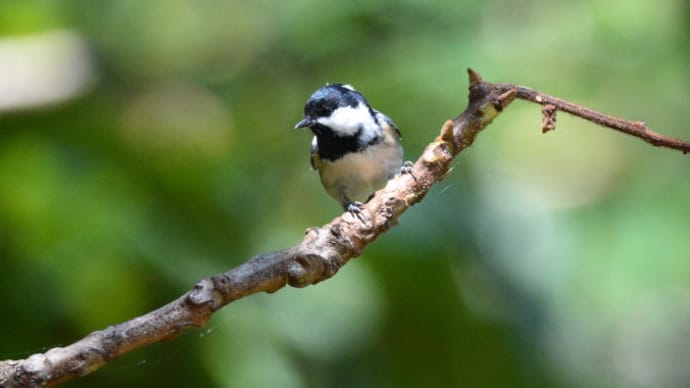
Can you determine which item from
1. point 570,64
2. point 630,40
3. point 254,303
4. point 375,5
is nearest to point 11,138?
point 254,303

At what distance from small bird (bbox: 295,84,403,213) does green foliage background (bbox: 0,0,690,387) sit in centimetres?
6

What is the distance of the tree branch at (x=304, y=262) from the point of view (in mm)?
→ 908

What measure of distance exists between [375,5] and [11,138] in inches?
40.3

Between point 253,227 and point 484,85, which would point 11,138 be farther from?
point 484,85

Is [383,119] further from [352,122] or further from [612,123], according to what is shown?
[612,123]

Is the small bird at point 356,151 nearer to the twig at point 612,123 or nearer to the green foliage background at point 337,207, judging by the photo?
the green foliage background at point 337,207

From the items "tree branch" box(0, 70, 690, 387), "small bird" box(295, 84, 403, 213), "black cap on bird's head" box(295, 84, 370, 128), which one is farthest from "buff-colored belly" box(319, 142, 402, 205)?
"tree branch" box(0, 70, 690, 387)

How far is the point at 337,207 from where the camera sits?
8.21ft

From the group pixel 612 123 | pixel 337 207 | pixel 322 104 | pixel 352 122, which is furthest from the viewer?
pixel 337 207

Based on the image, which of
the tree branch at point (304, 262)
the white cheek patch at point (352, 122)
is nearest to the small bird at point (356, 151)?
the white cheek patch at point (352, 122)

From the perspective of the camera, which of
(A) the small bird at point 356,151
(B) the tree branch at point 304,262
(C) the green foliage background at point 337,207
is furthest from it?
(A) the small bird at point 356,151

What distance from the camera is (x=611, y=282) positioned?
82.0 inches

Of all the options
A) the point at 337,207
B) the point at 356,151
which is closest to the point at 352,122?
the point at 356,151

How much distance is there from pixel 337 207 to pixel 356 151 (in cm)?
25
